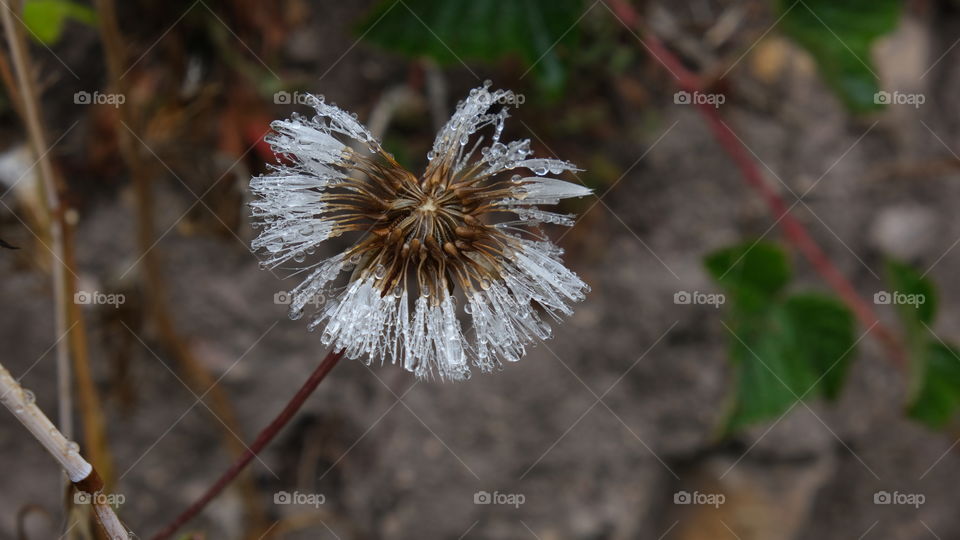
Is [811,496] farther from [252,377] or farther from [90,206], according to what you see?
[90,206]

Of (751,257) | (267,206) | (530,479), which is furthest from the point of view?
(530,479)

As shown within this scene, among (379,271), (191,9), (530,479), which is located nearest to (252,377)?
(530,479)
